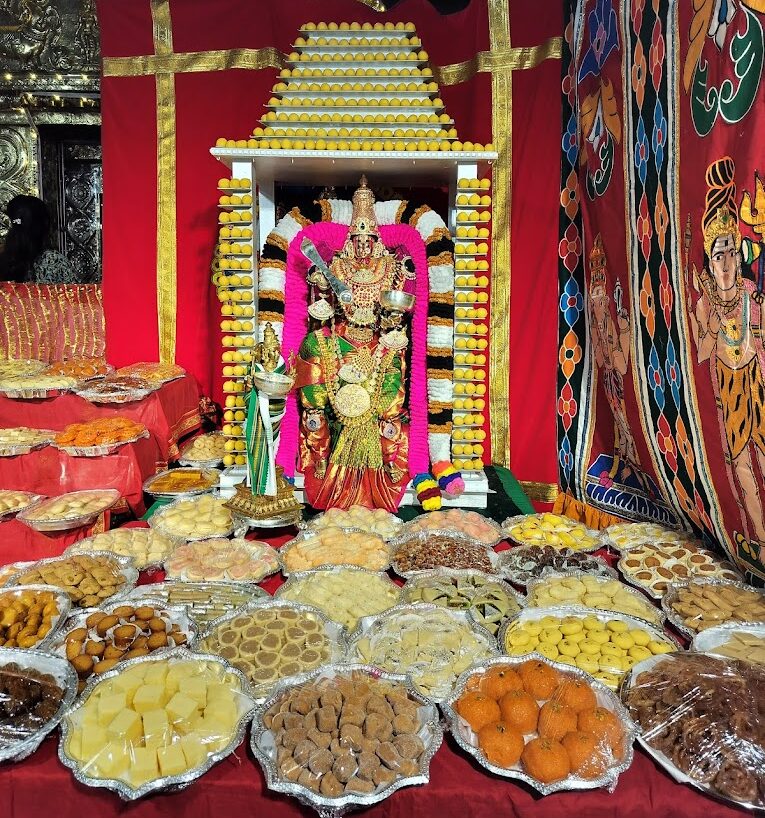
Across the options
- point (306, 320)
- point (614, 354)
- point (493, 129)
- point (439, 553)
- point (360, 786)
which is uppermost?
point (493, 129)

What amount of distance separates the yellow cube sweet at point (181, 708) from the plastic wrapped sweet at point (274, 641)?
20 centimetres

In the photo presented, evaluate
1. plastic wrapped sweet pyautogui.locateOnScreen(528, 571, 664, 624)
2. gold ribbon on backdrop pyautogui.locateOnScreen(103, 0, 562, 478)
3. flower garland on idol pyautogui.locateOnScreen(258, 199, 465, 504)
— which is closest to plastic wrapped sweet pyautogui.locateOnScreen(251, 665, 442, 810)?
plastic wrapped sweet pyautogui.locateOnScreen(528, 571, 664, 624)

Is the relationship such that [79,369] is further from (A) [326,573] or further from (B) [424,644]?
(B) [424,644]

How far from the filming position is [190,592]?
2.25m

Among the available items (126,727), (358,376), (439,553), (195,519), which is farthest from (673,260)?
(126,727)

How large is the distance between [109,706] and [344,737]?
601mm

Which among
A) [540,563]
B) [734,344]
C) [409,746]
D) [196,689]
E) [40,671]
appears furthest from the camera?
[540,563]

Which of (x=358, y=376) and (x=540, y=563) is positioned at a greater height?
(x=358, y=376)

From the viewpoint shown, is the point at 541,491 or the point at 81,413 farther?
the point at 541,491

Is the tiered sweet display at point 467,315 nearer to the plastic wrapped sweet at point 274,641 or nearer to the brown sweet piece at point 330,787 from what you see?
the plastic wrapped sweet at point 274,641

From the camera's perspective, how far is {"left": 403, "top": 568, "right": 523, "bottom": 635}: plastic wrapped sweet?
213 cm

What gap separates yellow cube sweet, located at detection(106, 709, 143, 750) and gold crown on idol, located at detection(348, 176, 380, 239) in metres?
2.81

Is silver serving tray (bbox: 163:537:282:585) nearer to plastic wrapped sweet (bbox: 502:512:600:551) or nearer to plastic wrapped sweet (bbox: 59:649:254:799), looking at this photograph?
plastic wrapped sweet (bbox: 59:649:254:799)

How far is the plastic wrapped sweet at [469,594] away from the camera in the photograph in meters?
2.13
